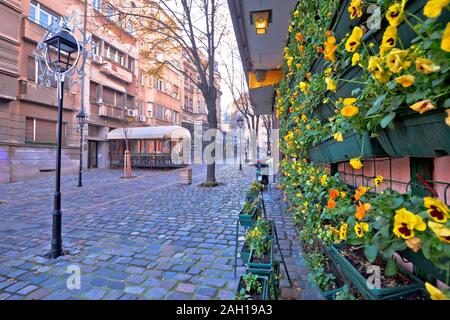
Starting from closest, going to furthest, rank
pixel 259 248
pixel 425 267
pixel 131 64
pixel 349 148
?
pixel 425 267 → pixel 349 148 → pixel 259 248 → pixel 131 64

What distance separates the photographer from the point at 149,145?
69.6 feet

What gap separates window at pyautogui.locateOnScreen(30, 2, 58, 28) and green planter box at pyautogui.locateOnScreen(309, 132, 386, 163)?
17453 mm

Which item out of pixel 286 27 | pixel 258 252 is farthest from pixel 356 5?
pixel 286 27

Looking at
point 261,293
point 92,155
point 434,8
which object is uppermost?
point 434,8

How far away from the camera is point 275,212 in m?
5.91

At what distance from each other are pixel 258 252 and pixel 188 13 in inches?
381

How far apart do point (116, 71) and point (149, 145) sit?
289 inches

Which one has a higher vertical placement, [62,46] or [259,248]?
[62,46]

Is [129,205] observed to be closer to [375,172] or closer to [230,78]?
[375,172]

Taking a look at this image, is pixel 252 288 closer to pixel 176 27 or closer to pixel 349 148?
pixel 349 148

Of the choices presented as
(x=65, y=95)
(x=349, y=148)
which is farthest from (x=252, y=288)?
(x=65, y=95)

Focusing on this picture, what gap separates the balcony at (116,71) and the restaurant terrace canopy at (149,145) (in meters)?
5.10

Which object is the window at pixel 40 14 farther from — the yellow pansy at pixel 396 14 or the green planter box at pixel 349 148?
the yellow pansy at pixel 396 14

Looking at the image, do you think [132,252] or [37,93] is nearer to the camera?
[132,252]
